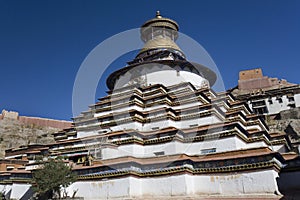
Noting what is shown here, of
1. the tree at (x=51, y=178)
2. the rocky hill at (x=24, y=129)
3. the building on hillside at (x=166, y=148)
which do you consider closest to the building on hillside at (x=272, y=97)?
the building on hillside at (x=166, y=148)

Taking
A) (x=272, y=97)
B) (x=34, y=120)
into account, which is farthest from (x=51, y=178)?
(x=272, y=97)

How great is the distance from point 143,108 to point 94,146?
4.33 meters

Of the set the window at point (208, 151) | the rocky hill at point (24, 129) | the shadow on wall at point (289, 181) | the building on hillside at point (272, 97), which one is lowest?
the shadow on wall at point (289, 181)

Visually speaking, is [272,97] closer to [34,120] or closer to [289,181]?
[289,181]

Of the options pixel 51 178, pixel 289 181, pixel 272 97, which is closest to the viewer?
pixel 51 178

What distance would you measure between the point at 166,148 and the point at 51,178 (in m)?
5.55

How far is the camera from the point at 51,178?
12023mm

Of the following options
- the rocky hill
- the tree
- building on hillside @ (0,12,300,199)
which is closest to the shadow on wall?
building on hillside @ (0,12,300,199)

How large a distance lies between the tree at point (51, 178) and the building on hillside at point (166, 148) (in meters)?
1.02

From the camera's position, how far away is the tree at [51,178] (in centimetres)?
1202

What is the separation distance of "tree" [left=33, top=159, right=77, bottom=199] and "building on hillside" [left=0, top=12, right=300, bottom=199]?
102 centimetres

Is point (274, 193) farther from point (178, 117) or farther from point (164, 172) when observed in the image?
point (178, 117)

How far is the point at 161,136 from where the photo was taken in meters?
14.5

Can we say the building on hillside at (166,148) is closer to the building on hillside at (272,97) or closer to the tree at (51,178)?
the tree at (51,178)
